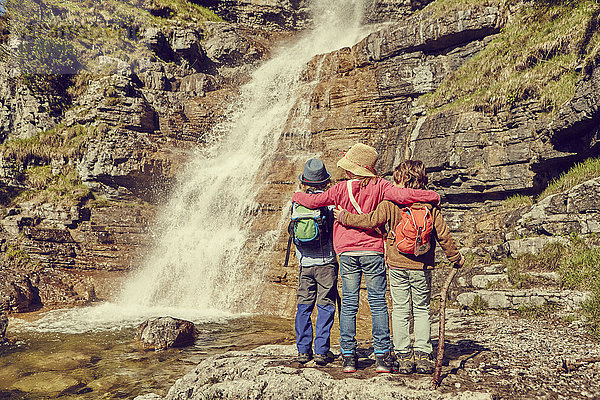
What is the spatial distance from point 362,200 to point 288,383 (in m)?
2.26

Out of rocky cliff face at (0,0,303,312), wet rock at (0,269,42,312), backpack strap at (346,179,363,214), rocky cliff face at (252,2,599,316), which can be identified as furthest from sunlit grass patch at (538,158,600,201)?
wet rock at (0,269,42,312)

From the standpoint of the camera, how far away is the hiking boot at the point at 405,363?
4.30 meters

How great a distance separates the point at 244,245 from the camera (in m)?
15.1

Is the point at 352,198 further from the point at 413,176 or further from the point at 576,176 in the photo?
the point at 576,176

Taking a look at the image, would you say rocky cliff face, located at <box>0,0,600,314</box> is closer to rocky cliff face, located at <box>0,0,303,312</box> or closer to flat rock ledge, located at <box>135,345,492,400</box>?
rocky cliff face, located at <box>0,0,303,312</box>

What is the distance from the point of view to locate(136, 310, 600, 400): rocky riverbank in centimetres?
382

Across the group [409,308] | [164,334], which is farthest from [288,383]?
[164,334]

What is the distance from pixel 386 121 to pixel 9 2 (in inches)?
977

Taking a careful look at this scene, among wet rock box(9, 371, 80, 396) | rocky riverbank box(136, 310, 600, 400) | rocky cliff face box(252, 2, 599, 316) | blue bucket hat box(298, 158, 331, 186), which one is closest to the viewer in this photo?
rocky riverbank box(136, 310, 600, 400)

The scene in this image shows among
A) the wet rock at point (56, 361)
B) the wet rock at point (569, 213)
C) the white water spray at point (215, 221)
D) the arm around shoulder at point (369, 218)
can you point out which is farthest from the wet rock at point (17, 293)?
the wet rock at point (569, 213)

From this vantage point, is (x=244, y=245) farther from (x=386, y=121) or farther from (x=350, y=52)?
(x=350, y=52)

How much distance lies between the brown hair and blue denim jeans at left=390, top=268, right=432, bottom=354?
104cm

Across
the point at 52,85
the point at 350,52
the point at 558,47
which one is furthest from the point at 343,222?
the point at 52,85

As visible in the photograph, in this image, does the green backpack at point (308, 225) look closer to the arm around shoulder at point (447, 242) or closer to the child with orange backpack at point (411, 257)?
the child with orange backpack at point (411, 257)
